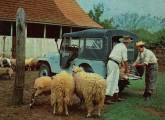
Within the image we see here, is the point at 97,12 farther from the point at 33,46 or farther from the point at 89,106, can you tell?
the point at 89,106

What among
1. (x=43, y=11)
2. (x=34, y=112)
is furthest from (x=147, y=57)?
(x=43, y=11)

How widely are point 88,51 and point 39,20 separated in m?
11.2

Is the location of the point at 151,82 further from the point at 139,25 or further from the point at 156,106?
the point at 139,25

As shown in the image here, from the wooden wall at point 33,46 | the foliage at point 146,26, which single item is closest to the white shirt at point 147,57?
the foliage at point 146,26

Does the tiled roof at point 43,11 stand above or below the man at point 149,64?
above

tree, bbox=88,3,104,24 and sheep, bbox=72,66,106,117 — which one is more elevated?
tree, bbox=88,3,104,24

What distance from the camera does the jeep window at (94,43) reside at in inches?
300

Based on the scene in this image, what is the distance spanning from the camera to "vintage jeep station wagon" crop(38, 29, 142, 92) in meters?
7.44

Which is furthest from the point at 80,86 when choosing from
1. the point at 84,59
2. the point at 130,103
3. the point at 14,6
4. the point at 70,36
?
the point at 14,6

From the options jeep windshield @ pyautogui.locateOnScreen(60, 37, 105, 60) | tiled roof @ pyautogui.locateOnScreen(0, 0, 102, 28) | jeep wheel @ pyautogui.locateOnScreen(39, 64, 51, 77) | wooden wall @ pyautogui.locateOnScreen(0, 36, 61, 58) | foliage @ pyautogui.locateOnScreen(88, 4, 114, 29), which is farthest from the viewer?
foliage @ pyautogui.locateOnScreen(88, 4, 114, 29)

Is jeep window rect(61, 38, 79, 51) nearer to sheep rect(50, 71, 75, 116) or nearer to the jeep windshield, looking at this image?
the jeep windshield

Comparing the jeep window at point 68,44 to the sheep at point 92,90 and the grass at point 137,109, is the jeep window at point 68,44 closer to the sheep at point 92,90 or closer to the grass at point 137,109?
the grass at point 137,109

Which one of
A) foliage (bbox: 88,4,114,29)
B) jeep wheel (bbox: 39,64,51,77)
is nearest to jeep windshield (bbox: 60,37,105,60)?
jeep wheel (bbox: 39,64,51,77)

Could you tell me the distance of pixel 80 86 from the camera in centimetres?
543
